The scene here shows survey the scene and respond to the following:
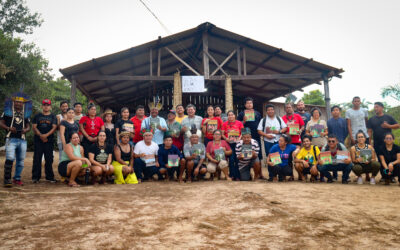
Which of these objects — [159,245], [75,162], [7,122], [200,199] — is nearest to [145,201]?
[200,199]

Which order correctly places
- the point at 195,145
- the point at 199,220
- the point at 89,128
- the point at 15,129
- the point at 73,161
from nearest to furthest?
the point at 199,220 < the point at 15,129 < the point at 73,161 < the point at 89,128 < the point at 195,145

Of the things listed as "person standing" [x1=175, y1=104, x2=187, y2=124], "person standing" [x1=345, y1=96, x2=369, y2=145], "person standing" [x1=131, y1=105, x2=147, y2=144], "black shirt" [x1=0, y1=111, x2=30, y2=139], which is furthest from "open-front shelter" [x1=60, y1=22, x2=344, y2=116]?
"black shirt" [x1=0, y1=111, x2=30, y2=139]

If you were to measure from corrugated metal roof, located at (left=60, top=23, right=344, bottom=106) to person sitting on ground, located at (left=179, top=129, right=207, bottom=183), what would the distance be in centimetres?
432

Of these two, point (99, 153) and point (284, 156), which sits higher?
point (99, 153)

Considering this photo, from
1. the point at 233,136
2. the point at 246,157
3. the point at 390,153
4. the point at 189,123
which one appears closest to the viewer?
the point at 390,153

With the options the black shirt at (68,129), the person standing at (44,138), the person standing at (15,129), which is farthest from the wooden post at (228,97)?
the person standing at (15,129)

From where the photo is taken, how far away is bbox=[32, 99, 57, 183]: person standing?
520cm

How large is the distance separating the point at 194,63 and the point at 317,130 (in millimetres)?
7061

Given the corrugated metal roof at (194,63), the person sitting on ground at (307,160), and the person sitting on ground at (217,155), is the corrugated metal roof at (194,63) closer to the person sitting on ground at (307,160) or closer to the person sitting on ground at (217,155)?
the person sitting on ground at (307,160)

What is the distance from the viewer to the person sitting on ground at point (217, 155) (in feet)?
18.7

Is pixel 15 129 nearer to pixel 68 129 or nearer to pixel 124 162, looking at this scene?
pixel 68 129

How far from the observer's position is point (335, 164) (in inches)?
213

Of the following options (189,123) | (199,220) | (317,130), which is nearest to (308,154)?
(317,130)

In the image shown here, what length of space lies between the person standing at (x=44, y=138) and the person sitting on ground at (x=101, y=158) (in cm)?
87
